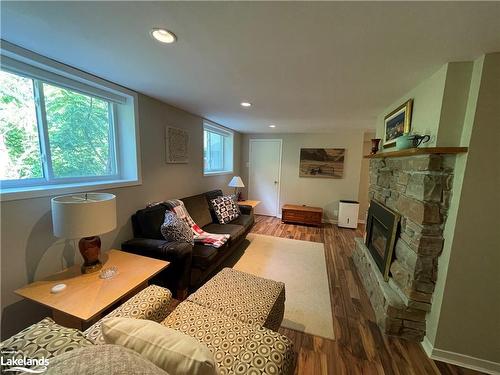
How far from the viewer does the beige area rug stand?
189 cm

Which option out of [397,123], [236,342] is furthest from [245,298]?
[397,123]

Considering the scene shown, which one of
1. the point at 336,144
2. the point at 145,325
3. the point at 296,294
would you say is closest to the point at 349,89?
the point at 296,294

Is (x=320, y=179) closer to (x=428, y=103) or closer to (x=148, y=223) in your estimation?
(x=428, y=103)

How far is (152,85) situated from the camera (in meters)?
2.01

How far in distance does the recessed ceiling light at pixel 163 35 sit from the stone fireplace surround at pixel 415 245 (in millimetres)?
1915

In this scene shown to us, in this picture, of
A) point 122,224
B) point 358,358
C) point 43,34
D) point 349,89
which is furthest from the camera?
point 122,224

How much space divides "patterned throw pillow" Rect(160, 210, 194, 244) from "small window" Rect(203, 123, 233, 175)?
5.68 ft

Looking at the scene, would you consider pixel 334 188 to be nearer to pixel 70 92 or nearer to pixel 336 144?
pixel 336 144

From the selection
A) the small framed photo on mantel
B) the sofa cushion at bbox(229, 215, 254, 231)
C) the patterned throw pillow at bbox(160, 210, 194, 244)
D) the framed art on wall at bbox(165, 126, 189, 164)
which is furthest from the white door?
the patterned throw pillow at bbox(160, 210, 194, 244)

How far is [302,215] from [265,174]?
4.67ft

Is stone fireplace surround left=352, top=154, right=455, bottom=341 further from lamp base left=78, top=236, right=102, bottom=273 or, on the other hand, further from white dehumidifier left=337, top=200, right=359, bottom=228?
white dehumidifier left=337, top=200, right=359, bottom=228

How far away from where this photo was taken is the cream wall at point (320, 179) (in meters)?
4.64

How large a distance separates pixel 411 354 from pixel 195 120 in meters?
3.64

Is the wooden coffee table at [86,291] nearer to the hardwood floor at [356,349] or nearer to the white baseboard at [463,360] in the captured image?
the hardwood floor at [356,349]
